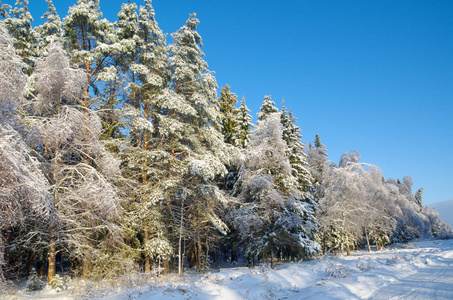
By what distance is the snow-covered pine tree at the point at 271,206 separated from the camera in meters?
18.4

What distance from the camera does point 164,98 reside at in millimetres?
14953

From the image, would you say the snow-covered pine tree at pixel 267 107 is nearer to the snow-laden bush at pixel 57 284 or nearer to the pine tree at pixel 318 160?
the pine tree at pixel 318 160

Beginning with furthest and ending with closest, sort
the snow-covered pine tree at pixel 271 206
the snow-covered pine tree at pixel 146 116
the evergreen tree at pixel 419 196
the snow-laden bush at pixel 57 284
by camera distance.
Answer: the evergreen tree at pixel 419 196 < the snow-covered pine tree at pixel 271 206 < the snow-covered pine tree at pixel 146 116 < the snow-laden bush at pixel 57 284

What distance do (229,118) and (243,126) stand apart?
80.3 inches

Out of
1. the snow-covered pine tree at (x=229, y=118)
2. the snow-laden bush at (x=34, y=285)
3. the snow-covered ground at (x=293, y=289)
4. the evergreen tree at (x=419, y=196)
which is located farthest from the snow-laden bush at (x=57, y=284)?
the evergreen tree at (x=419, y=196)

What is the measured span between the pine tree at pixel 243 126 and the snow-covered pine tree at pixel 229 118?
31 cm

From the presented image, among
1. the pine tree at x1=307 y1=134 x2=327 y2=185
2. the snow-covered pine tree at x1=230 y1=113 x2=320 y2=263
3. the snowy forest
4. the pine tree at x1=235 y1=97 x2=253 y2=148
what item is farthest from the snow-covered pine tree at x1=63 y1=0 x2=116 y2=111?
the pine tree at x1=307 y1=134 x2=327 y2=185

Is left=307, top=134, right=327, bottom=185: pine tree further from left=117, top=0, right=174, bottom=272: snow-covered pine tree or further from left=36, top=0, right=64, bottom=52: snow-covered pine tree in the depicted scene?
left=36, top=0, right=64, bottom=52: snow-covered pine tree

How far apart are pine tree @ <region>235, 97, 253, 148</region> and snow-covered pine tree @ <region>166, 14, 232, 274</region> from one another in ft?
22.7

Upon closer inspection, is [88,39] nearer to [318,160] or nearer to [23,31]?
[23,31]

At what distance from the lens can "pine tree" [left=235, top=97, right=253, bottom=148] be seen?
975 inches

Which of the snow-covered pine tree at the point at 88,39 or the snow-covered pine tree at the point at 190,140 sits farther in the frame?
the snow-covered pine tree at the point at 190,140

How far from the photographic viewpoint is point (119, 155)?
49.3ft

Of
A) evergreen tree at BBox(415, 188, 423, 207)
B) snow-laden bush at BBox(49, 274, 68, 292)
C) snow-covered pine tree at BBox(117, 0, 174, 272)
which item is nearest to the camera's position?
snow-laden bush at BBox(49, 274, 68, 292)
